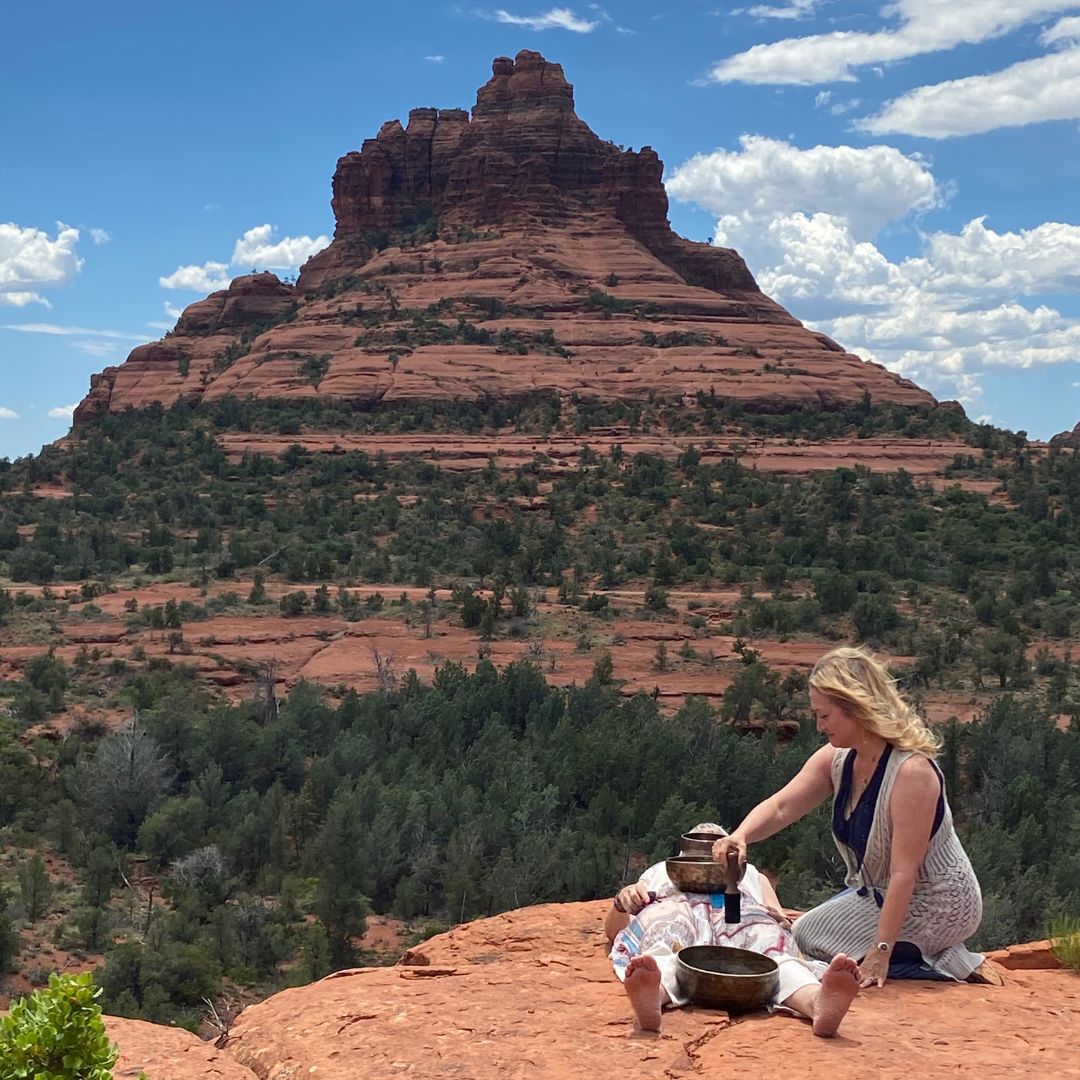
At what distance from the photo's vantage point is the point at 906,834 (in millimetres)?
4645

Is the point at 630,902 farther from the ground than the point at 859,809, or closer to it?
closer to it

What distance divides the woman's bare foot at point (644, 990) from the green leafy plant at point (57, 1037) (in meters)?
1.69

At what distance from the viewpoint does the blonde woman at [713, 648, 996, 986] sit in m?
4.64

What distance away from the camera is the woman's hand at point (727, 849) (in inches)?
184

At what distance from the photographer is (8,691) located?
2452 cm

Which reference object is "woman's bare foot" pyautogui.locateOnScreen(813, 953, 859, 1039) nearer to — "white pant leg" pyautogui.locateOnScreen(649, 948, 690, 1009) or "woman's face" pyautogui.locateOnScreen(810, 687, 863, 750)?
"white pant leg" pyautogui.locateOnScreen(649, 948, 690, 1009)

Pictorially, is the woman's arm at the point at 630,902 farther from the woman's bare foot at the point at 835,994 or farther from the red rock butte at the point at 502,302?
the red rock butte at the point at 502,302

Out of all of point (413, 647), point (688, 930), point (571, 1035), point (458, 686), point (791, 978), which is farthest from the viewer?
point (413, 647)

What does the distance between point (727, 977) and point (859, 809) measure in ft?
2.99

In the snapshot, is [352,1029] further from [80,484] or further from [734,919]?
[80,484]

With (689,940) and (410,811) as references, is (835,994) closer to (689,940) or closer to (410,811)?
(689,940)

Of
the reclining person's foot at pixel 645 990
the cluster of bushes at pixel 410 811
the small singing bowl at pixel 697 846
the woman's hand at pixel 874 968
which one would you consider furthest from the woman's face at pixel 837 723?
the cluster of bushes at pixel 410 811

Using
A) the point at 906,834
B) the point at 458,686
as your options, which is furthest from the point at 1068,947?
the point at 458,686

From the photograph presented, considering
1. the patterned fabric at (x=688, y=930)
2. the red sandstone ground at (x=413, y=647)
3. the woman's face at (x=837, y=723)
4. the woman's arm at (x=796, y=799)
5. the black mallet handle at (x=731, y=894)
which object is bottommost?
the red sandstone ground at (x=413, y=647)
